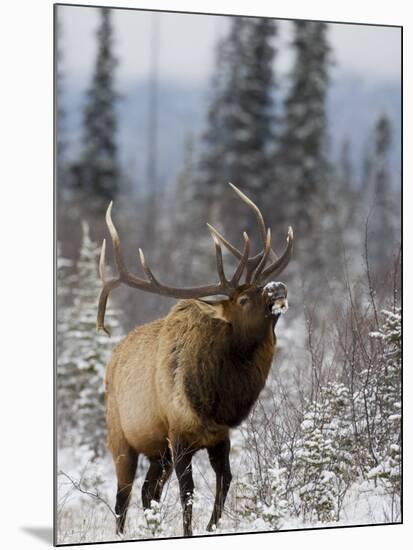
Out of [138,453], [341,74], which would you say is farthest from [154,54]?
[138,453]

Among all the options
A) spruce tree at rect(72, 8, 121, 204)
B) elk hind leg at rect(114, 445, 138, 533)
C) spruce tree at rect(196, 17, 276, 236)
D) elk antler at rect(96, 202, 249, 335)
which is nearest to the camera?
elk antler at rect(96, 202, 249, 335)

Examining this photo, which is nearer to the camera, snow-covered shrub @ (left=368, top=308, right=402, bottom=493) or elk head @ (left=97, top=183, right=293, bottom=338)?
elk head @ (left=97, top=183, right=293, bottom=338)

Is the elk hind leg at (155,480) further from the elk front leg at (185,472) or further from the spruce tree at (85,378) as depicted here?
the spruce tree at (85,378)

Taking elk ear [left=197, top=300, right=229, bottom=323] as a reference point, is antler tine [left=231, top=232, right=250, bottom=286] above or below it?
above

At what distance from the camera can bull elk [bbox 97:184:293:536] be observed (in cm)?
828

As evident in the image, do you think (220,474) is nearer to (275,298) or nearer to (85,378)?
(275,298)

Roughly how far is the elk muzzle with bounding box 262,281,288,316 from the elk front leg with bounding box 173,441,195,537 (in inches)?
38.0

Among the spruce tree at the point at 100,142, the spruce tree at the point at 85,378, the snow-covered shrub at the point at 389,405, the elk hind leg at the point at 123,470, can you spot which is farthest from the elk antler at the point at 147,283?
the spruce tree at the point at 100,142

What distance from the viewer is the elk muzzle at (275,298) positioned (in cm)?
816

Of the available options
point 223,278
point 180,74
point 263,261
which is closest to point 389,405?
point 263,261

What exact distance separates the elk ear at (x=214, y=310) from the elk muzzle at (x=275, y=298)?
28 centimetres

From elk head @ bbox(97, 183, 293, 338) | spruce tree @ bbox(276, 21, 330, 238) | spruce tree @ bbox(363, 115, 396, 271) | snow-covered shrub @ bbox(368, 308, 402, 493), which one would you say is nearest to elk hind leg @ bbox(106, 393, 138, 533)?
elk head @ bbox(97, 183, 293, 338)

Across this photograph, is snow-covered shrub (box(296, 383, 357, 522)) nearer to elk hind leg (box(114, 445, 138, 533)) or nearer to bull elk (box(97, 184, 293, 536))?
bull elk (box(97, 184, 293, 536))

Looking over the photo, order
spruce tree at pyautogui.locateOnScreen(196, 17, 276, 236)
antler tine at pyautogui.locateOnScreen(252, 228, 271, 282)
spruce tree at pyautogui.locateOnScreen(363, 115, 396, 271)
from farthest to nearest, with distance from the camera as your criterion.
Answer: spruce tree at pyautogui.locateOnScreen(196, 17, 276, 236) → spruce tree at pyautogui.locateOnScreen(363, 115, 396, 271) → antler tine at pyautogui.locateOnScreen(252, 228, 271, 282)
